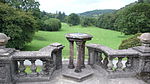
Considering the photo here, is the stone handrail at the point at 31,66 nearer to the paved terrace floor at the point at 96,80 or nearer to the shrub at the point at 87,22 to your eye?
the paved terrace floor at the point at 96,80

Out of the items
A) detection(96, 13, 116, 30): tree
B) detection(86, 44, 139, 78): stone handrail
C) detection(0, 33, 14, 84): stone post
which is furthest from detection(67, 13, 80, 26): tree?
detection(0, 33, 14, 84): stone post

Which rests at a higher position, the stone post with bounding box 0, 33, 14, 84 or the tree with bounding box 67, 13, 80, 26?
the tree with bounding box 67, 13, 80, 26

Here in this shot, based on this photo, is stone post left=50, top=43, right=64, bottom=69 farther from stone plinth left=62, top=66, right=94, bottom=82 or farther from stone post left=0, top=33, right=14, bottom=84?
stone post left=0, top=33, right=14, bottom=84

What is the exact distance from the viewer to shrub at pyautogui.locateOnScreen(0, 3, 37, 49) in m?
16.3

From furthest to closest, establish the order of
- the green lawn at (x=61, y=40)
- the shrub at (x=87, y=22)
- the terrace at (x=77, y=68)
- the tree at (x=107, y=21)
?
the shrub at (x=87, y=22)
the tree at (x=107, y=21)
the green lawn at (x=61, y=40)
the terrace at (x=77, y=68)

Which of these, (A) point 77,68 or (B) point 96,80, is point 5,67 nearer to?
(A) point 77,68

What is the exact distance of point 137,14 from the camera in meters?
29.7

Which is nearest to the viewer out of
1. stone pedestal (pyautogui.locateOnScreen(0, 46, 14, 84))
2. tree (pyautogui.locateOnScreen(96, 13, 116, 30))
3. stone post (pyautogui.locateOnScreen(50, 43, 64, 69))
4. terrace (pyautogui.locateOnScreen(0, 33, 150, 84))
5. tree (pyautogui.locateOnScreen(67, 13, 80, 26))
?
stone pedestal (pyautogui.locateOnScreen(0, 46, 14, 84))

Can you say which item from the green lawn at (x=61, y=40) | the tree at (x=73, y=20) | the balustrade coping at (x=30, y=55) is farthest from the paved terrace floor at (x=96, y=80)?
the tree at (x=73, y=20)

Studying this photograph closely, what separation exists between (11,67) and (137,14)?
1195 inches

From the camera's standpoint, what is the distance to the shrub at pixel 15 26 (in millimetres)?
16328

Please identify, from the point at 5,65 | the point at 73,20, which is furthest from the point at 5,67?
the point at 73,20

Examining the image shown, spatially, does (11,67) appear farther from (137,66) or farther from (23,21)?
(23,21)

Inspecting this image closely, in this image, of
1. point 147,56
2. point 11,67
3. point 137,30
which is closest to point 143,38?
point 147,56
